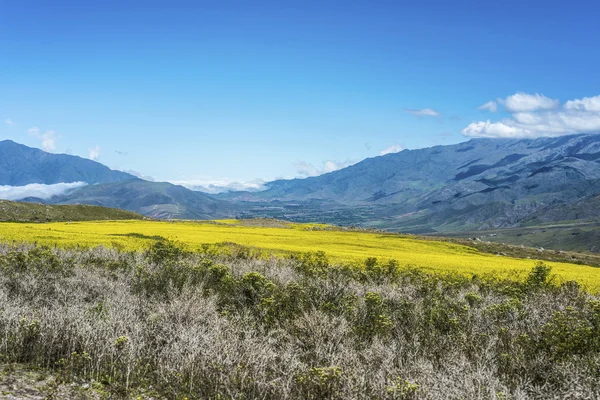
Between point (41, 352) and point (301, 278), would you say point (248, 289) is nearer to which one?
point (301, 278)

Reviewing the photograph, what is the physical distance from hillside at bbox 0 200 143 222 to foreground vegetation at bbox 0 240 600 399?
76.3m

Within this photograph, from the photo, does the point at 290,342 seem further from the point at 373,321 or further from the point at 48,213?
the point at 48,213

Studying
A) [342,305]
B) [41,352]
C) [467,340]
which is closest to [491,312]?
[467,340]

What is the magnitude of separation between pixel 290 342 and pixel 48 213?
319 feet

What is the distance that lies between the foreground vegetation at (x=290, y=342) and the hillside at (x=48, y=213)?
76.3 metres

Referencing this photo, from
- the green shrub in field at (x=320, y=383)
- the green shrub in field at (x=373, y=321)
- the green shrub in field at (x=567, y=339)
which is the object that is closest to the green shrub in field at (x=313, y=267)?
the green shrub in field at (x=373, y=321)

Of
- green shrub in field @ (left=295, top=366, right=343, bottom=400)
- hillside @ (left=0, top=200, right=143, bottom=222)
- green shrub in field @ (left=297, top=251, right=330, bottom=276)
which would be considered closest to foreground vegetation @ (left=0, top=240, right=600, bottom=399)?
green shrub in field @ (left=295, top=366, right=343, bottom=400)

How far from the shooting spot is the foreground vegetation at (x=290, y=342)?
1153 centimetres

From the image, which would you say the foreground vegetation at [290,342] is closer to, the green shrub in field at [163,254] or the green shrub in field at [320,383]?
the green shrub in field at [320,383]

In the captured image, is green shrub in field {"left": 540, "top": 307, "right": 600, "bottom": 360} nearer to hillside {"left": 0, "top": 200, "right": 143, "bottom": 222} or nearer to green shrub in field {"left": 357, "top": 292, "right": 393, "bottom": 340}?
green shrub in field {"left": 357, "top": 292, "right": 393, "bottom": 340}

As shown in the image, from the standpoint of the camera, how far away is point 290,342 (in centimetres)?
1425

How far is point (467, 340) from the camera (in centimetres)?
1464

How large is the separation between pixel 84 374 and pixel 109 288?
8.50 meters

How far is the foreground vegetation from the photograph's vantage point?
1153 centimetres
